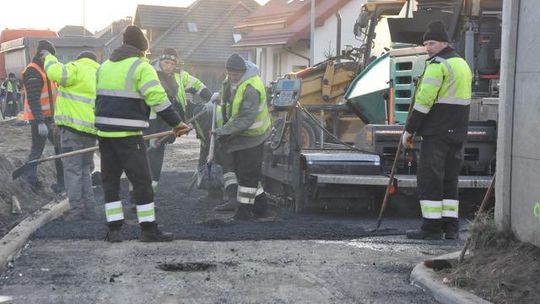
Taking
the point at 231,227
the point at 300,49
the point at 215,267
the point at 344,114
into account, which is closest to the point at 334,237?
the point at 231,227

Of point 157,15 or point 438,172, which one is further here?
point 157,15

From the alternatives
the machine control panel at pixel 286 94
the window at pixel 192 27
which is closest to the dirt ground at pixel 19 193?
the machine control panel at pixel 286 94

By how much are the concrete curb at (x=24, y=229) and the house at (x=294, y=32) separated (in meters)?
20.8

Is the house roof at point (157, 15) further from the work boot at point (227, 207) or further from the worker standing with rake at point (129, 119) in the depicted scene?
the worker standing with rake at point (129, 119)

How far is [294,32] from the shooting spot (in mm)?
30969

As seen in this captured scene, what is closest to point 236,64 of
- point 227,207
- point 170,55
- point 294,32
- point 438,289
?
point 170,55

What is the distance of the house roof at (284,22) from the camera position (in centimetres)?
3100

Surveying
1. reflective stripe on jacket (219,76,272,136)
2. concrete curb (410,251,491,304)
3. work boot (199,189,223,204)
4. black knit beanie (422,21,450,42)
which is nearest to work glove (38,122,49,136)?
work boot (199,189,223,204)

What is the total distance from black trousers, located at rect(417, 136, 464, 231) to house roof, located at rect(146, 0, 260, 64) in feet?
129

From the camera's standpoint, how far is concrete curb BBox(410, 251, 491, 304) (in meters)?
4.94

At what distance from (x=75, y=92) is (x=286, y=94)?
2.27 meters

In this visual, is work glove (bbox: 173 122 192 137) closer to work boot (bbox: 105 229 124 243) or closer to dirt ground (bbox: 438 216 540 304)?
work boot (bbox: 105 229 124 243)

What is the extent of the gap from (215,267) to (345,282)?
1.00m

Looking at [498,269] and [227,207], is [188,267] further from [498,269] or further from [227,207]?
[227,207]
